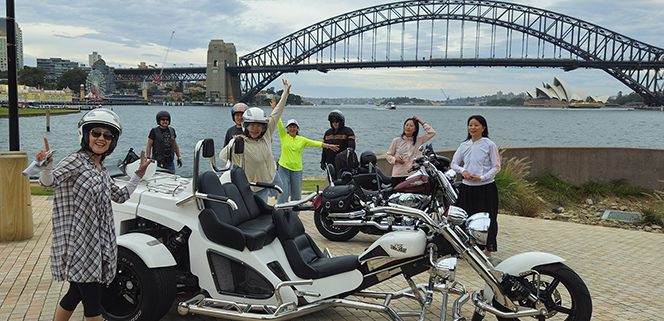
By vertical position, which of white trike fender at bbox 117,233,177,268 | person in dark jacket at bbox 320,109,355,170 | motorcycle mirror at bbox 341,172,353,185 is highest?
person in dark jacket at bbox 320,109,355,170

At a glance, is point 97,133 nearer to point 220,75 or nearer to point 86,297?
point 86,297

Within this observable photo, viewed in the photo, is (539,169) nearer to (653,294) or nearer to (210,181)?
(653,294)

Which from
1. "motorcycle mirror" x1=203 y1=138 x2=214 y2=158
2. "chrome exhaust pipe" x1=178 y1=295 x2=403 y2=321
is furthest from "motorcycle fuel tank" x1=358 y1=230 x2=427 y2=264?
"motorcycle mirror" x1=203 y1=138 x2=214 y2=158

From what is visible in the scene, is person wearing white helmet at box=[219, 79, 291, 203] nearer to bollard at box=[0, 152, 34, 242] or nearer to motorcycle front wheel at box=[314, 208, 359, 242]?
motorcycle front wheel at box=[314, 208, 359, 242]

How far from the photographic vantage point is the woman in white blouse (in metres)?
5.95

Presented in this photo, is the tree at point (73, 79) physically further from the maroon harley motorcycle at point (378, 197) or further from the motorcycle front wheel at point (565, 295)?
the motorcycle front wheel at point (565, 295)

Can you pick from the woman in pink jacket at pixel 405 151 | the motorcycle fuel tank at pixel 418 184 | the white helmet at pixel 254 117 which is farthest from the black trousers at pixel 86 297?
the woman in pink jacket at pixel 405 151

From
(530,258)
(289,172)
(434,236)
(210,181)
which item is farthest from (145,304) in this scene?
(289,172)

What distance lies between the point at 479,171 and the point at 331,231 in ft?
7.41

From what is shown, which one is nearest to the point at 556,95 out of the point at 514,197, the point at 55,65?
the point at 514,197

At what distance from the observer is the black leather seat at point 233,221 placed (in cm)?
392

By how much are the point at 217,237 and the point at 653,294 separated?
432 cm

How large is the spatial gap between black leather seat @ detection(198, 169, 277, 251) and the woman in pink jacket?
3066 mm

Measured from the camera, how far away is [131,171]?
4203mm
